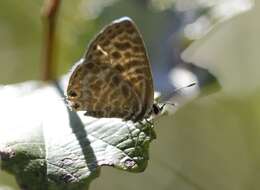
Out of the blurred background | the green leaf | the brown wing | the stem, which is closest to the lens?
the green leaf

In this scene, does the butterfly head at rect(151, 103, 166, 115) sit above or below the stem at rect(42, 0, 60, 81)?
below

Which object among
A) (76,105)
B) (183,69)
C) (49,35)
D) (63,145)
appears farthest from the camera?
(183,69)

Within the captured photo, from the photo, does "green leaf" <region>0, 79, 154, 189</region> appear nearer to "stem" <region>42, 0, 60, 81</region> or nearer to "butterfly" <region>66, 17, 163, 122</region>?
"butterfly" <region>66, 17, 163, 122</region>

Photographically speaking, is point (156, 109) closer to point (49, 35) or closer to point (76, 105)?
point (76, 105)

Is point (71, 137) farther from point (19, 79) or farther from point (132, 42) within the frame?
point (19, 79)

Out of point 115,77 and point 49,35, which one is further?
point 49,35

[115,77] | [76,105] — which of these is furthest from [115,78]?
[76,105]

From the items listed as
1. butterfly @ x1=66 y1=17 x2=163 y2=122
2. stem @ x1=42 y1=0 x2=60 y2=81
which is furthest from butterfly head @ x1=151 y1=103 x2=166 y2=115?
stem @ x1=42 y1=0 x2=60 y2=81
